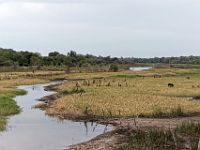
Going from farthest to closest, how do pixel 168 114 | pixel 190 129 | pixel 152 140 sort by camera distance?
pixel 168 114
pixel 190 129
pixel 152 140

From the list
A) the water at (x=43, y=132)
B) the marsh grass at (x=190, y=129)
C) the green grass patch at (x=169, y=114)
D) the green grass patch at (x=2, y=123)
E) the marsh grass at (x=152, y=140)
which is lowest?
the water at (x=43, y=132)

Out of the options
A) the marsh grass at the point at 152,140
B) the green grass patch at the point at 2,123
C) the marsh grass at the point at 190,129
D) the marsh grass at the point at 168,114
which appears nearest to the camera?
the marsh grass at the point at 152,140

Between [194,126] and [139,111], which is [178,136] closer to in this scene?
[194,126]

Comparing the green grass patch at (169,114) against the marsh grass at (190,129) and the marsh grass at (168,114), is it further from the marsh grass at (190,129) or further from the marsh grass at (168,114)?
the marsh grass at (190,129)

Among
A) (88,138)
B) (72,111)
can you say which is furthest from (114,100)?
(88,138)

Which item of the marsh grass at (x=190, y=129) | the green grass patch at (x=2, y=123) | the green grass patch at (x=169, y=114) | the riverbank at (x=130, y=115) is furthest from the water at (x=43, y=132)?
the marsh grass at (x=190, y=129)

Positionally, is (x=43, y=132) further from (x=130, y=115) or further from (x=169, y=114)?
(x=169, y=114)

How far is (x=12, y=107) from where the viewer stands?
118ft

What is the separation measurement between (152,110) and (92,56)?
153 m

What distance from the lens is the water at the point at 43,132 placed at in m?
22.6

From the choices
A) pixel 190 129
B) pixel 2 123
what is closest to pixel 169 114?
pixel 190 129

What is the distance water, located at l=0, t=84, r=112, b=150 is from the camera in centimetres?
2259

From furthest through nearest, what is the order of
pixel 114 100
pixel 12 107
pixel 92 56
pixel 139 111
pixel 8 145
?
pixel 92 56, pixel 114 100, pixel 12 107, pixel 139 111, pixel 8 145

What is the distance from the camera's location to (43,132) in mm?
26531
